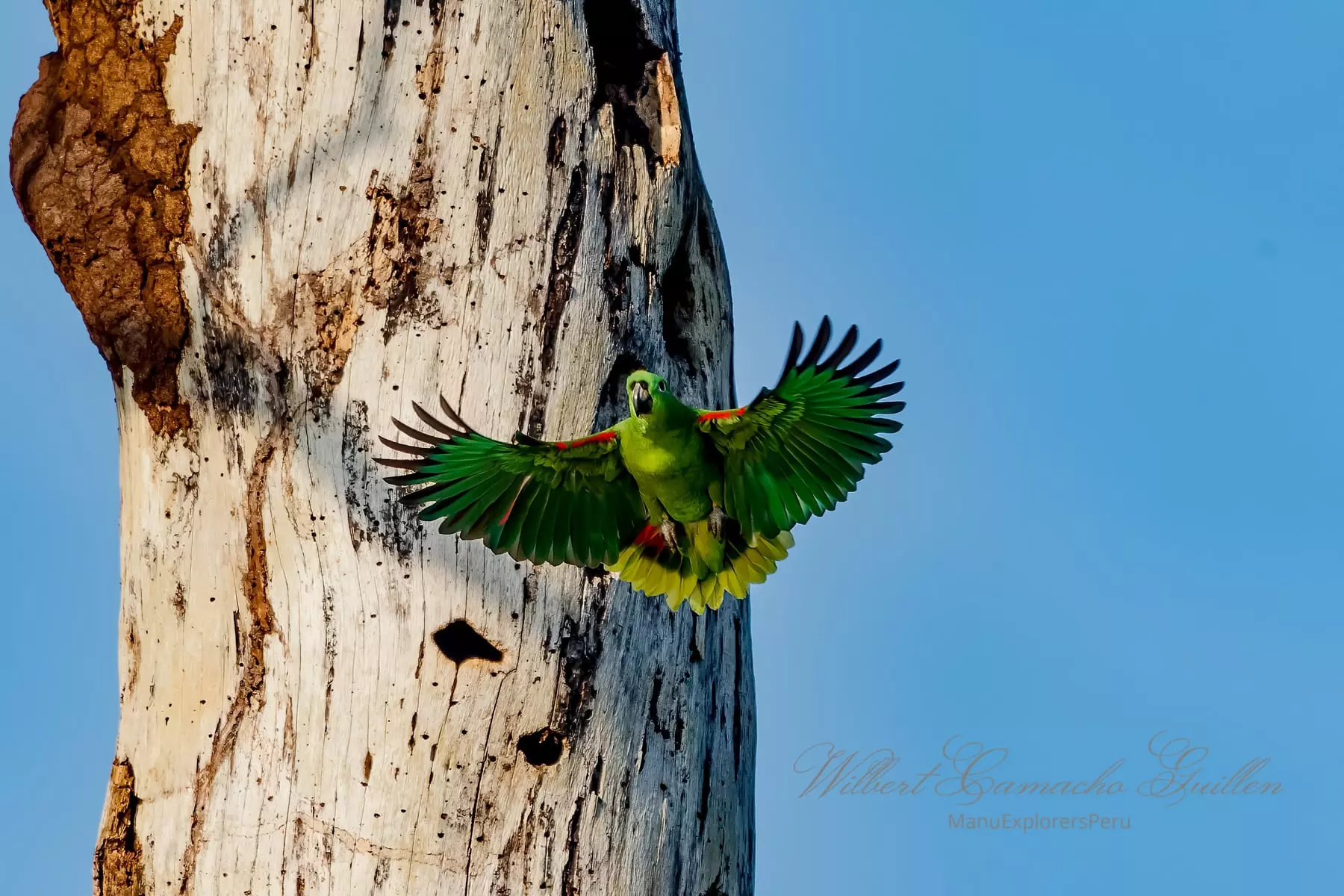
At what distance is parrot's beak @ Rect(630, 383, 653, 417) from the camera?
320cm

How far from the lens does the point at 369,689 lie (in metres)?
3.55

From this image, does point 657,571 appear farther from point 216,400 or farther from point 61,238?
point 61,238

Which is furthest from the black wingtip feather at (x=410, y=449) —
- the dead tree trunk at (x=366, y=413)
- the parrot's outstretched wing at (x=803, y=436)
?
the parrot's outstretched wing at (x=803, y=436)

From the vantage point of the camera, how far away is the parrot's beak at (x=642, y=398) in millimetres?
3195

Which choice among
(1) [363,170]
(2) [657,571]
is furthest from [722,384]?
(1) [363,170]

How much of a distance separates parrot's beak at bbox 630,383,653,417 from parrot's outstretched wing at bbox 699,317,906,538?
19cm

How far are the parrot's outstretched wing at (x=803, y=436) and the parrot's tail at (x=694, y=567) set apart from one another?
15cm

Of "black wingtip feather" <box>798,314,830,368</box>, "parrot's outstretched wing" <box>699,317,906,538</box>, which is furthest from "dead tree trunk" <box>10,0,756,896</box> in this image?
"black wingtip feather" <box>798,314,830,368</box>

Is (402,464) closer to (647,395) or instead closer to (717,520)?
(647,395)

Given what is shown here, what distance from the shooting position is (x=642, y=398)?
10.5 feet

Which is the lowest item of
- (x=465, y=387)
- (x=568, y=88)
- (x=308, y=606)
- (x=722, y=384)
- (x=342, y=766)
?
(x=342, y=766)

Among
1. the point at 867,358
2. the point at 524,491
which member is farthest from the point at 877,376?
the point at 524,491

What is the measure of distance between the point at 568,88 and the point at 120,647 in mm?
2202

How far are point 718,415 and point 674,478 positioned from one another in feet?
0.64
